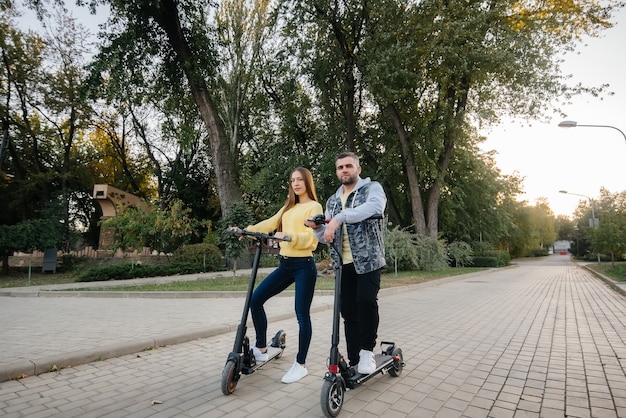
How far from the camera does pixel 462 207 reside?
89.7ft

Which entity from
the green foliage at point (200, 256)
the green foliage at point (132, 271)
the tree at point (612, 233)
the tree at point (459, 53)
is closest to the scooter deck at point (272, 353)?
the green foliage at point (132, 271)

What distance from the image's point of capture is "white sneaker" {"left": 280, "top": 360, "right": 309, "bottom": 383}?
3522 millimetres

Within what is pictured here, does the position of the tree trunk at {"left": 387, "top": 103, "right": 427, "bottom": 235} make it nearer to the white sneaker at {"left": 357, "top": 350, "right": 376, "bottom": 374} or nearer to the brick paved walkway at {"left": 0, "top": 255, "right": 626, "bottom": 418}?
the brick paved walkway at {"left": 0, "top": 255, "right": 626, "bottom": 418}

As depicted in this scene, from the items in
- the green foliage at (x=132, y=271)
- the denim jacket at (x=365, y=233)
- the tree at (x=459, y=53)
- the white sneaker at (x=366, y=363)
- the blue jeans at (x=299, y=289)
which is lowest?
the white sneaker at (x=366, y=363)

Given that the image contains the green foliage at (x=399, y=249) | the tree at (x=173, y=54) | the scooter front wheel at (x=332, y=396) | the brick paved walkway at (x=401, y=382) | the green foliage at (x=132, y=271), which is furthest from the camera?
the green foliage at (x=399, y=249)

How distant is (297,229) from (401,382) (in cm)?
176

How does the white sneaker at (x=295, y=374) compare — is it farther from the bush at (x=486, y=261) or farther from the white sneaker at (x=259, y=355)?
the bush at (x=486, y=261)

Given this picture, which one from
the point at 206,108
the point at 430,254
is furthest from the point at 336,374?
the point at 430,254

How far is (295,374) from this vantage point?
11.7 ft

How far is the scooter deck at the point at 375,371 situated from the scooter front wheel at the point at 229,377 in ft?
3.13

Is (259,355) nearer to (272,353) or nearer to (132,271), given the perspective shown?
(272,353)

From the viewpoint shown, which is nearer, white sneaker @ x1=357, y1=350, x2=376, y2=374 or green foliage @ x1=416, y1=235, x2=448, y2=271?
white sneaker @ x1=357, y1=350, x2=376, y2=374

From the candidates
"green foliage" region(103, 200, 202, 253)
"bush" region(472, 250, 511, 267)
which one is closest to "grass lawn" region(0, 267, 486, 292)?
"green foliage" region(103, 200, 202, 253)

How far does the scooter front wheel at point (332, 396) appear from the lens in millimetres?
2662
